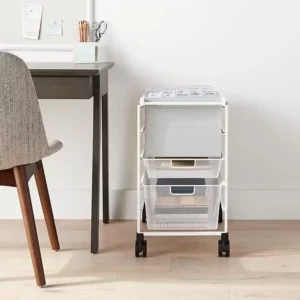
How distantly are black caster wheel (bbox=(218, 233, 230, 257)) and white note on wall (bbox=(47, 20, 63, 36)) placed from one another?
3.77ft

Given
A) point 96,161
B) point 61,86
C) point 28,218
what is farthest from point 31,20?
point 28,218

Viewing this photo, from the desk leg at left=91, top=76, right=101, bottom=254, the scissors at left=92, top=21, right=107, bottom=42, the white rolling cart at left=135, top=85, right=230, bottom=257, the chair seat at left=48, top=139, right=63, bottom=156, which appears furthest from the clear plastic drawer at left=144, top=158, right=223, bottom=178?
the scissors at left=92, top=21, right=107, bottom=42

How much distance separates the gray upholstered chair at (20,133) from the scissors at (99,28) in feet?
2.54

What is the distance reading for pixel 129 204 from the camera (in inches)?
113

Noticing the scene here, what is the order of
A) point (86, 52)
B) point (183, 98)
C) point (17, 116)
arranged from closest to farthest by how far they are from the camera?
point (17, 116) < point (183, 98) < point (86, 52)

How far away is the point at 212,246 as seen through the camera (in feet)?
8.23

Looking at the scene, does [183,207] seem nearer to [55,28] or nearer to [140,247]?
[140,247]

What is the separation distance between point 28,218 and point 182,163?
2.17 ft

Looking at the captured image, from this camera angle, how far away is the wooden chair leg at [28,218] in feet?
6.79

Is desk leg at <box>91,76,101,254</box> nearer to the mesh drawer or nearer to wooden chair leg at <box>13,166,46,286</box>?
the mesh drawer

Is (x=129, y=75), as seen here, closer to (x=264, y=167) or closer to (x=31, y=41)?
(x=31, y=41)

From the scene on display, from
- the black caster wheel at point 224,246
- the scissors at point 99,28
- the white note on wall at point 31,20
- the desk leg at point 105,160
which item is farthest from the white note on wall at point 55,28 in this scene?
the black caster wheel at point 224,246

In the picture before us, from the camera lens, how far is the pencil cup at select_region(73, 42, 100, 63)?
261 centimetres

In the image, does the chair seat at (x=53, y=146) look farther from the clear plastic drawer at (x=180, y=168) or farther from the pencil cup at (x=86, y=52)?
the pencil cup at (x=86, y=52)
